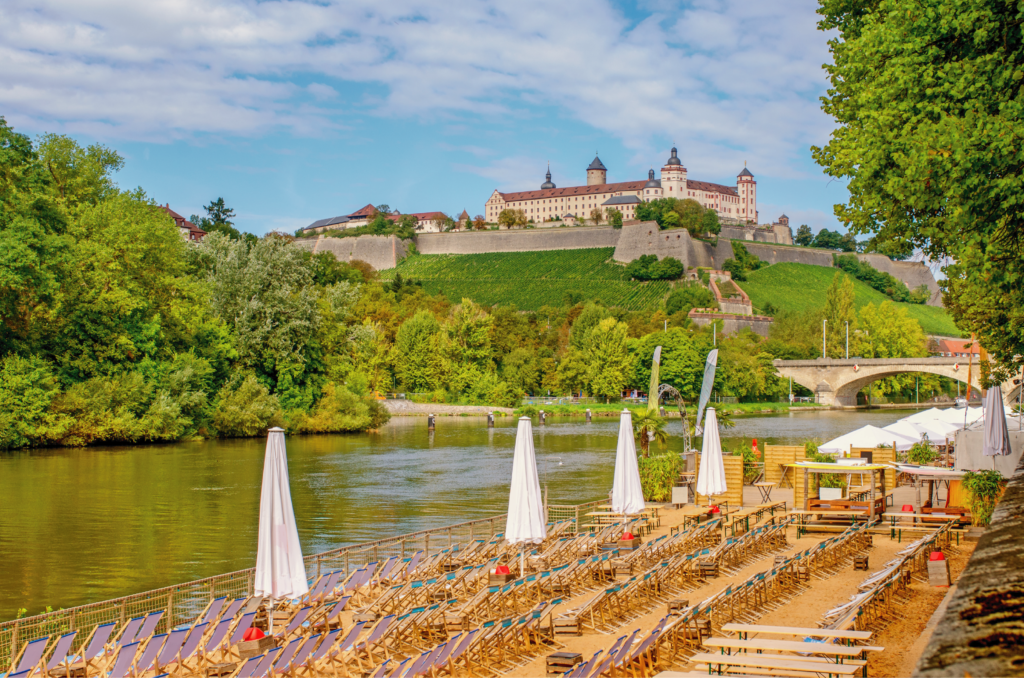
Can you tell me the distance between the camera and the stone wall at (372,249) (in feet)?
397

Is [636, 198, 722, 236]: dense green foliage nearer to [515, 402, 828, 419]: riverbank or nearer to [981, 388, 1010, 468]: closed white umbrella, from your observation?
[515, 402, 828, 419]: riverbank

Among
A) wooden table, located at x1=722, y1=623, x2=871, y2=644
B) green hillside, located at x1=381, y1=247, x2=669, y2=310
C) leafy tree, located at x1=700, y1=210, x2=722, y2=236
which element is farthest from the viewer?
leafy tree, located at x1=700, y1=210, x2=722, y2=236

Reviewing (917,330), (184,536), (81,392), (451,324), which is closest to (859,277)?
(917,330)

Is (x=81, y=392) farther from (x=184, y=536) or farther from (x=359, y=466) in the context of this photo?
(x=184, y=536)

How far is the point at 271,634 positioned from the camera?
31.1 ft

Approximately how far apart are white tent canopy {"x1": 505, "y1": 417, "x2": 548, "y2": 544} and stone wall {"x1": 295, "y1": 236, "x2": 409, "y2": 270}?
109356mm

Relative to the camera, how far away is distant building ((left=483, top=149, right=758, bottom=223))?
477ft

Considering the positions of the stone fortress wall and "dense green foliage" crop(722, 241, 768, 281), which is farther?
the stone fortress wall

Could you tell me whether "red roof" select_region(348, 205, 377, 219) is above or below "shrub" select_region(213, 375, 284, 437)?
above

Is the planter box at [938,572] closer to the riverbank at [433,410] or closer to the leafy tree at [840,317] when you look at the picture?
the riverbank at [433,410]

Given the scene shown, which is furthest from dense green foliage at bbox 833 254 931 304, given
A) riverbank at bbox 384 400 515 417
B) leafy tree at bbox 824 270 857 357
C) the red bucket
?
the red bucket

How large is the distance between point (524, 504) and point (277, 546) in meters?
3.51

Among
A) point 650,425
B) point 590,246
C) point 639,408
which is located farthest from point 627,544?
point 590,246

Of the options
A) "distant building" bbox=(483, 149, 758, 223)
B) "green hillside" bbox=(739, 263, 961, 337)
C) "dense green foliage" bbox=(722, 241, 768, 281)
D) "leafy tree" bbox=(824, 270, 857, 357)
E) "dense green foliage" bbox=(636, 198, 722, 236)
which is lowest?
"leafy tree" bbox=(824, 270, 857, 357)
